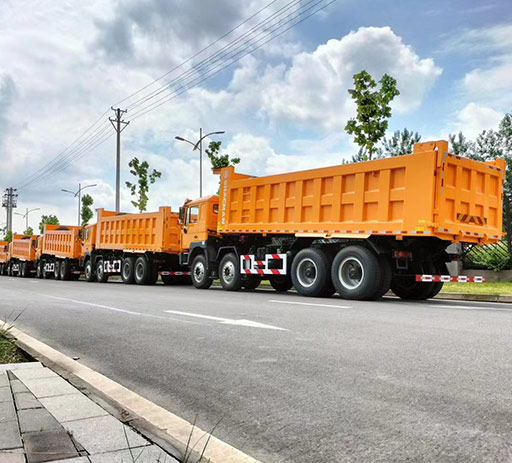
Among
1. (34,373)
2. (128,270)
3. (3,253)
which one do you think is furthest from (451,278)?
(3,253)

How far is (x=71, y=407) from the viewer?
3488 millimetres

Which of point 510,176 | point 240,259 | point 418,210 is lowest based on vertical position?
Answer: point 240,259

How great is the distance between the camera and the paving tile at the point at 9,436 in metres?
2.79

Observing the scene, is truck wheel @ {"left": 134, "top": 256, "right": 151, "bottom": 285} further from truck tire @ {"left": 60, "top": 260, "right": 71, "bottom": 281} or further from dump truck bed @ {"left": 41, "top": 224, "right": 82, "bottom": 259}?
truck tire @ {"left": 60, "top": 260, "right": 71, "bottom": 281}

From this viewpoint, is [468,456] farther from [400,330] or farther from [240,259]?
[240,259]

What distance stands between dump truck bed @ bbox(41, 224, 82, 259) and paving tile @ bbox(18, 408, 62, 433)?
2738 centimetres

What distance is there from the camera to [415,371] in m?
4.46

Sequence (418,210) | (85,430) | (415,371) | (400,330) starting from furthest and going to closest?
1. (418,210)
2. (400,330)
3. (415,371)
4. (85,430)

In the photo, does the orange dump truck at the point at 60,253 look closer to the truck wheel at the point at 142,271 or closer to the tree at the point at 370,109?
the truck wheel at the point at 142,271

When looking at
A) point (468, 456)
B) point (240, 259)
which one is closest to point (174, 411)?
point (468, 456)

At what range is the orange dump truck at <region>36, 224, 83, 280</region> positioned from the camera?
29.7 metres

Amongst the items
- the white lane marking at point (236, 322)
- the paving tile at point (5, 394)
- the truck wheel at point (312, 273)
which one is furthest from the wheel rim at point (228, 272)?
the paving tile at point (5, 394)

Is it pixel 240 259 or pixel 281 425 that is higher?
pixel 240 259

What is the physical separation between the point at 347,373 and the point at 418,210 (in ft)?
23.7
